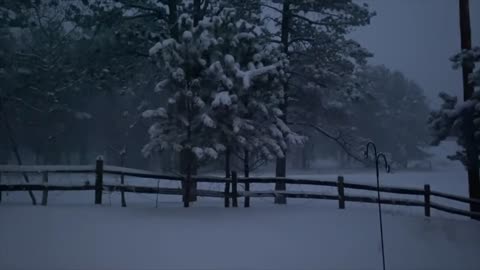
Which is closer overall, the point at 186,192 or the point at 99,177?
the point at 99,177

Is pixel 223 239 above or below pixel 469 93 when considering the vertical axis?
below

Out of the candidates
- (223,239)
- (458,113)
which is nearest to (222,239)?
(223,239)

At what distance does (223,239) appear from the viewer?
1109cm

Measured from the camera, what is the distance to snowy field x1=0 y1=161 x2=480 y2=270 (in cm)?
960

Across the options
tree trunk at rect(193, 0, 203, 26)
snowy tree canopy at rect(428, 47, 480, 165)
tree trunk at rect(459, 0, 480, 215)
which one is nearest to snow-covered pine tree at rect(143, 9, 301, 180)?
tree trunk at rect(193, 0, 203, 26)

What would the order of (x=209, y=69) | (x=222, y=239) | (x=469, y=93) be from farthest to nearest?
(x=469, y=93) → (x=209, y=69) → (x=222, y=239)

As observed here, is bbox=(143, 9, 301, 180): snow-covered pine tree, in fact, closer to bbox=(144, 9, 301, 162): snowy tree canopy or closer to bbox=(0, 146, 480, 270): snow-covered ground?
bbox=(144, 9, 301, 162): snowy tree canopy

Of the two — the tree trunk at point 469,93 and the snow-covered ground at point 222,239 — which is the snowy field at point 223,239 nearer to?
the snow-covered ground at point 222,239

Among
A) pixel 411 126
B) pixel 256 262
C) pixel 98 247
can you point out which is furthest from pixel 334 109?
pixel 411 126

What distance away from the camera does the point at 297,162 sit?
64.4 metres

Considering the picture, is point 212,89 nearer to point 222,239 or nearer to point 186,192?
point 186,192

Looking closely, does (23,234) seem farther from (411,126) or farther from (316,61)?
(411,126)

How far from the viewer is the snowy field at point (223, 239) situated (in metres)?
9.60

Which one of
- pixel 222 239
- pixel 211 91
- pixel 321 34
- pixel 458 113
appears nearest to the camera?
pixel 222 239
